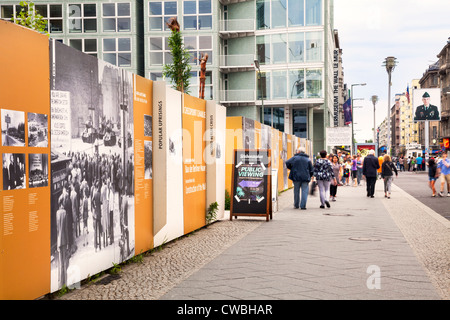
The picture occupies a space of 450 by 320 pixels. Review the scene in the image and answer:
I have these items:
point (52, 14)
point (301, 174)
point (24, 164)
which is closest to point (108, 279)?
point (24, 164)

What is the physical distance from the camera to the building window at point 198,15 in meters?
45.5

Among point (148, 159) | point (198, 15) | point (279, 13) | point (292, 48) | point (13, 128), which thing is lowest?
point (148, 159)

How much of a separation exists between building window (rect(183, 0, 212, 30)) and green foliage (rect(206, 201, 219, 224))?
36247mm

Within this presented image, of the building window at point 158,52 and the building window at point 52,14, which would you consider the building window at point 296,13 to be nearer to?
the building window at point 158,52

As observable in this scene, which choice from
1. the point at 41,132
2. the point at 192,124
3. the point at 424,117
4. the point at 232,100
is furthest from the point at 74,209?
the point at 424,117

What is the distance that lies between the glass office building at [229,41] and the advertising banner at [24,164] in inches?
1531

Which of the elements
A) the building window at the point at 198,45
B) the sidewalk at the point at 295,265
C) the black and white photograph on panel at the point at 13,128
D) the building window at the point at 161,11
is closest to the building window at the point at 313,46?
the building window at the point at 198,45

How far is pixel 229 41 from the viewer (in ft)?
162

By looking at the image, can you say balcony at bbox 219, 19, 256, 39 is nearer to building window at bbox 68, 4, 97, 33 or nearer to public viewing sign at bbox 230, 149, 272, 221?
building window at bbox 68, 4, 97, 33

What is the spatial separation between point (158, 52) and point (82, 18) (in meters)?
6.84

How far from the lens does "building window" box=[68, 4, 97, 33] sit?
44.9 metres

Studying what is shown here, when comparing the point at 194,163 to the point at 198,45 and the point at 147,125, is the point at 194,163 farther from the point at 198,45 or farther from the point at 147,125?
the point at 198,45

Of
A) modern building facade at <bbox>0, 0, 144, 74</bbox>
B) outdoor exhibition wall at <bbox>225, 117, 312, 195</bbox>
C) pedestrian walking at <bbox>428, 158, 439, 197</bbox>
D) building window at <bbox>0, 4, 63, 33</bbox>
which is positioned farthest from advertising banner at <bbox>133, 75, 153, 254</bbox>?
building window at <bbox>0, 4, 63, 33</bbox>
